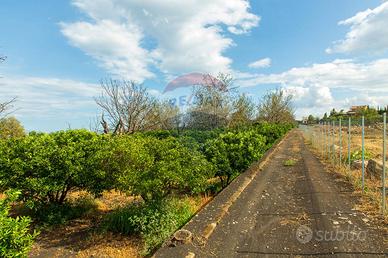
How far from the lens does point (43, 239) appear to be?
250 inches

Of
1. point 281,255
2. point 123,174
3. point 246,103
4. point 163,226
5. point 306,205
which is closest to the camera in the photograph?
point 281,255

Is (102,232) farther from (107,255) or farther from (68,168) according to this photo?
(68,168)

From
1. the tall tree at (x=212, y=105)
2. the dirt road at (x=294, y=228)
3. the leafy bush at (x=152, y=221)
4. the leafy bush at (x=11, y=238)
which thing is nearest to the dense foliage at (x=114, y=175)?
the leafy bush at (x=152, y=221)

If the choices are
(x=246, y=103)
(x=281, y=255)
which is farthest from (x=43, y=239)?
(x=246, y=103)

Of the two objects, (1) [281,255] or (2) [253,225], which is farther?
(2) [253,225]

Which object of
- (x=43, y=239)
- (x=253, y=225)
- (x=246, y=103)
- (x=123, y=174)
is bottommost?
(x=43, y=239)

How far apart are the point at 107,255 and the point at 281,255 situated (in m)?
3.03

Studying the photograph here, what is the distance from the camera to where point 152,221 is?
556 cm

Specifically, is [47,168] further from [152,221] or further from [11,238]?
[11,238]

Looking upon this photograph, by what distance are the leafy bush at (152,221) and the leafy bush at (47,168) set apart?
33.2 inches
